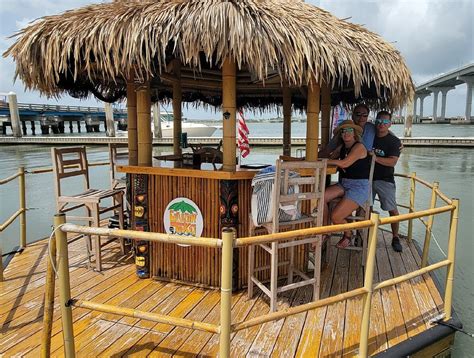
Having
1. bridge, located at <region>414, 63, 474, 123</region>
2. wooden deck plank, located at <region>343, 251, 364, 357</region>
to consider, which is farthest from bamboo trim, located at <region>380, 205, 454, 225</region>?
bridge, located at <region>414, 63, 474, 123</region>

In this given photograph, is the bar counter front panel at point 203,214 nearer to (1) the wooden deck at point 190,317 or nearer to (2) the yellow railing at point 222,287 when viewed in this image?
(1) the wooden deck at point 190,317

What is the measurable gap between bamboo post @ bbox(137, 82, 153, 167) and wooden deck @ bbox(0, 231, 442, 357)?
46.5 inches

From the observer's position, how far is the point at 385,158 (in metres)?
4.05

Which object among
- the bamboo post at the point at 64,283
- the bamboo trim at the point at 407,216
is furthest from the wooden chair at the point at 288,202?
the bamboo post at the point at 64,283

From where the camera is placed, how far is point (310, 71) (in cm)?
283

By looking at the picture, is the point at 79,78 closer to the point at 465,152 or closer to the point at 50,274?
the point at 50,274

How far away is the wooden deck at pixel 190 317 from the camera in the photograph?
7.89 ft

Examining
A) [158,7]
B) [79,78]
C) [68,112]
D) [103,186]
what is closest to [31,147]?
[103,186]

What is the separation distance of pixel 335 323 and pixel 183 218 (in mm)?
1543

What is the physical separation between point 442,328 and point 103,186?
10.9 metres

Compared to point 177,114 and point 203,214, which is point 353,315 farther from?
point 177,114

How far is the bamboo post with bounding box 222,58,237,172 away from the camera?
3.04 m

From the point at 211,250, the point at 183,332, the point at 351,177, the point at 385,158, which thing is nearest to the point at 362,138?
the point at 385,158

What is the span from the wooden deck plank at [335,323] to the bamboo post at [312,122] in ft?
4.07
